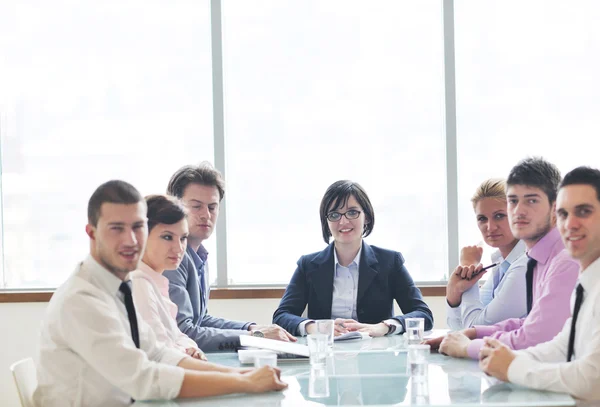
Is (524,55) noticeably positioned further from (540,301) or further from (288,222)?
(540,301)

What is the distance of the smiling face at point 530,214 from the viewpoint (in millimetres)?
2639

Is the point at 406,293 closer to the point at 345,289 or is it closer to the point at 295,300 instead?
the point at 345,289

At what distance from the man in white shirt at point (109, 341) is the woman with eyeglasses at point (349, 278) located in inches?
54.0

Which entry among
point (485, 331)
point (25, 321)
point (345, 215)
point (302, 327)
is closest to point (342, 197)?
point (345, 215)

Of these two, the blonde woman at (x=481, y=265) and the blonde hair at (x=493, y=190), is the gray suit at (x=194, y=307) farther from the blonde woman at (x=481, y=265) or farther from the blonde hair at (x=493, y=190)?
the blonde hair at (x=493, y=190)

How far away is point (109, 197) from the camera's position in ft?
6.98

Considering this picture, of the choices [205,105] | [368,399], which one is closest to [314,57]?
[205,105]

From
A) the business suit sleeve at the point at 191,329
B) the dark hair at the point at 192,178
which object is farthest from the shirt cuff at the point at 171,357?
the dark hair at the point at 192,178

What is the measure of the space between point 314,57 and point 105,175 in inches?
64.1

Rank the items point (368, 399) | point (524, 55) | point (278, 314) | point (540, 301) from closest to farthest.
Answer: point (368, 399) < point (540, 301) < point (278, 314) < point (524, 55)

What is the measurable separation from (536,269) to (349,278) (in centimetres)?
115

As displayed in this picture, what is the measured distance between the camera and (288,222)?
16.0 ft

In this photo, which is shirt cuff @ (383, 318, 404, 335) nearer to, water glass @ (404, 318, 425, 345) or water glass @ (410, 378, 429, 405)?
water glass @ (404, 318, 425, 345)

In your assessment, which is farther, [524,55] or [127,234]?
[524,55]
